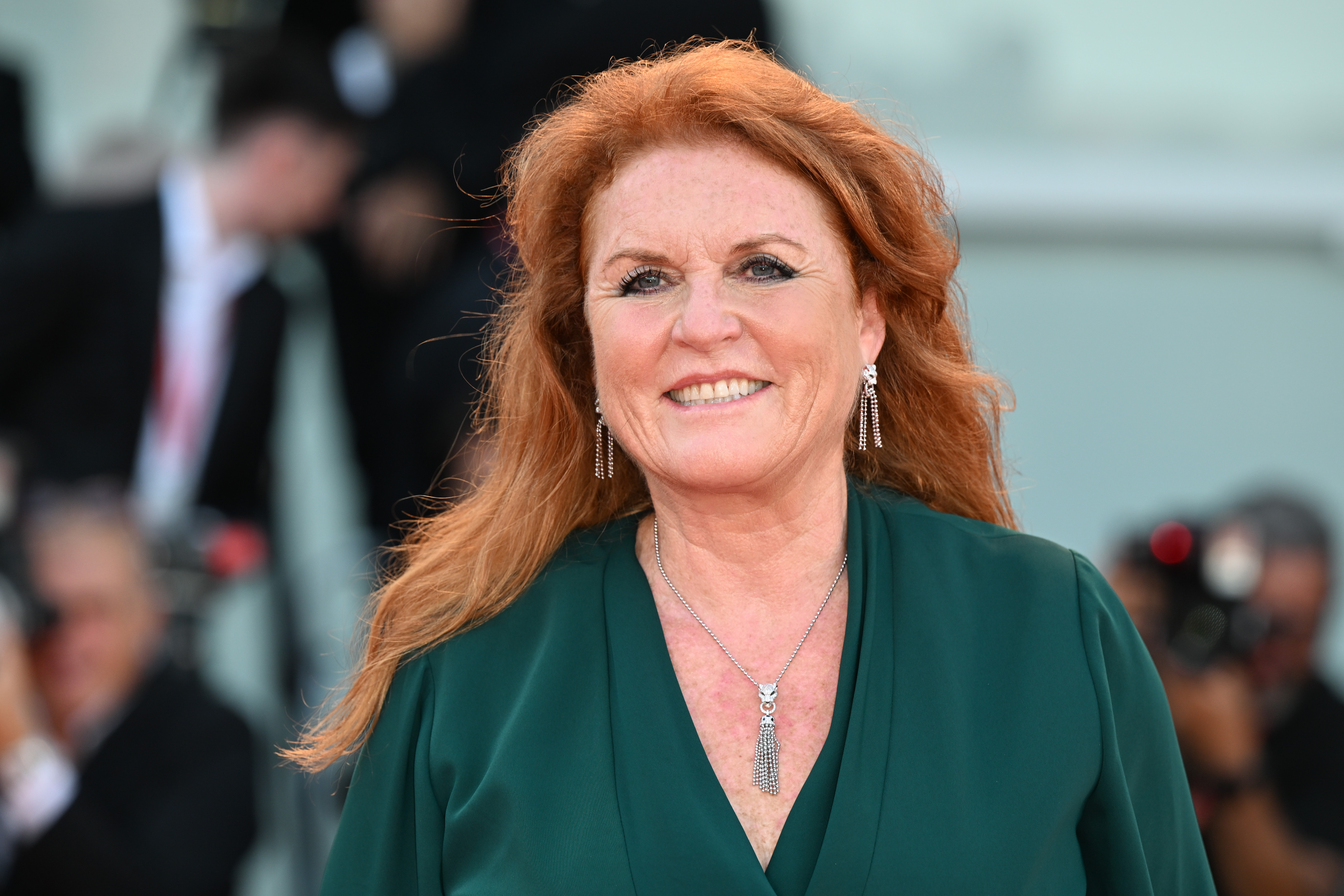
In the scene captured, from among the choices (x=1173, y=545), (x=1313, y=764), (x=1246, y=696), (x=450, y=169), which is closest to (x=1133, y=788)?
(x=1173, y=545)

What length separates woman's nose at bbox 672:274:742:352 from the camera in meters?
1.88

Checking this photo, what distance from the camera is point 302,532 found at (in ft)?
16.5

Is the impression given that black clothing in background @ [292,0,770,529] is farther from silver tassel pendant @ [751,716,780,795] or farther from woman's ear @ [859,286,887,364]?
silver tassel pendant @ [751,716,780,795]

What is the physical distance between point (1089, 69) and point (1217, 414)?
52.2 inches

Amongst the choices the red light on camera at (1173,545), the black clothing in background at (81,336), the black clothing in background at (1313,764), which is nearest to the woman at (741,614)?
the red light on camera at (1173,545)

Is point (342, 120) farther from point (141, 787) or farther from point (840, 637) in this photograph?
point (840, 637)

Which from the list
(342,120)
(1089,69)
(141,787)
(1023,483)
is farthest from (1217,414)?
(141,787)

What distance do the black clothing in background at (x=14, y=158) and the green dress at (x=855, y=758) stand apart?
3360 millimetres

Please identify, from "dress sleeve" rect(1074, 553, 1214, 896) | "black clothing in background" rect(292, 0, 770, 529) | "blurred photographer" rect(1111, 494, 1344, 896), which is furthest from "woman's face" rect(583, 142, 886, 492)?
"blurred photographer" rect(1111, 494, 1344, 896)

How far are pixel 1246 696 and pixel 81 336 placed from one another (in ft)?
10.1

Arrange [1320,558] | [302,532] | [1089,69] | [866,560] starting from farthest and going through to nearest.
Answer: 1. [1089,69]
2. [302,532]
3. [1320,558]
4. [866,560]

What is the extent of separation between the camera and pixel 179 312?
4254 millimetres

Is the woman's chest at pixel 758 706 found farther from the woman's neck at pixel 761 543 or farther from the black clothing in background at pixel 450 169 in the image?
the black clothing in background at pixel 450 169

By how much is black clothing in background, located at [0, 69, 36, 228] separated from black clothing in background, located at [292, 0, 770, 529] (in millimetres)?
889
